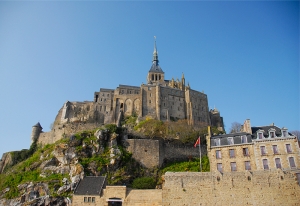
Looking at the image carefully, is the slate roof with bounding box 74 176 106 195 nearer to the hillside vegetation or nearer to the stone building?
the hillside vegetation

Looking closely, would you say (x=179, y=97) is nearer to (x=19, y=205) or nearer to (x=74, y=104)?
(x=74, y=104)

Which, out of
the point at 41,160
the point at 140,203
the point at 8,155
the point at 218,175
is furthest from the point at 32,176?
the point at 218,175

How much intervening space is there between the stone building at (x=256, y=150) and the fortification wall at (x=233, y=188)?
15.2ft

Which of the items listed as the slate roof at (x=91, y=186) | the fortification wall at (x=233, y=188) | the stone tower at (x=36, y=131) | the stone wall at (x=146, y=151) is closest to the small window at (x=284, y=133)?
the fortification wall at (x=233, y=188)

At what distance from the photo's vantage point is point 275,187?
24359 mm

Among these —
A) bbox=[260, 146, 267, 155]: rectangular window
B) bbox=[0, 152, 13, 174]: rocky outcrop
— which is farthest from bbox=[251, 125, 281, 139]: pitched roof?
bbox=[0, 152, 13, 174]: rocky outcrop

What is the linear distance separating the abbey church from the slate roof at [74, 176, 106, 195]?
3682cm

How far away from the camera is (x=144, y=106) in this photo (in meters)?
71.1

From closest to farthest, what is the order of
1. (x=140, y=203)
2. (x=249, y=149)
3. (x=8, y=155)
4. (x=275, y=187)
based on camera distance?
(x=275, y=187) → (x=140, y=203) → (x=249, y=149) → (x=8, y=155)

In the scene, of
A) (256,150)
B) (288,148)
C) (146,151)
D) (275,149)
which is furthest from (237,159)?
(146,151)

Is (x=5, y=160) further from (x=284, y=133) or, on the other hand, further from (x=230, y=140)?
(x=284, y=133)

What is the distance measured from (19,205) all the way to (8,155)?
2210 centimetres

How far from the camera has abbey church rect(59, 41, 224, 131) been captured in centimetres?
6975

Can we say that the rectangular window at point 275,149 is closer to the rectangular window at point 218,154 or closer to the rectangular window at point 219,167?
the rectangular window at point 218,154
